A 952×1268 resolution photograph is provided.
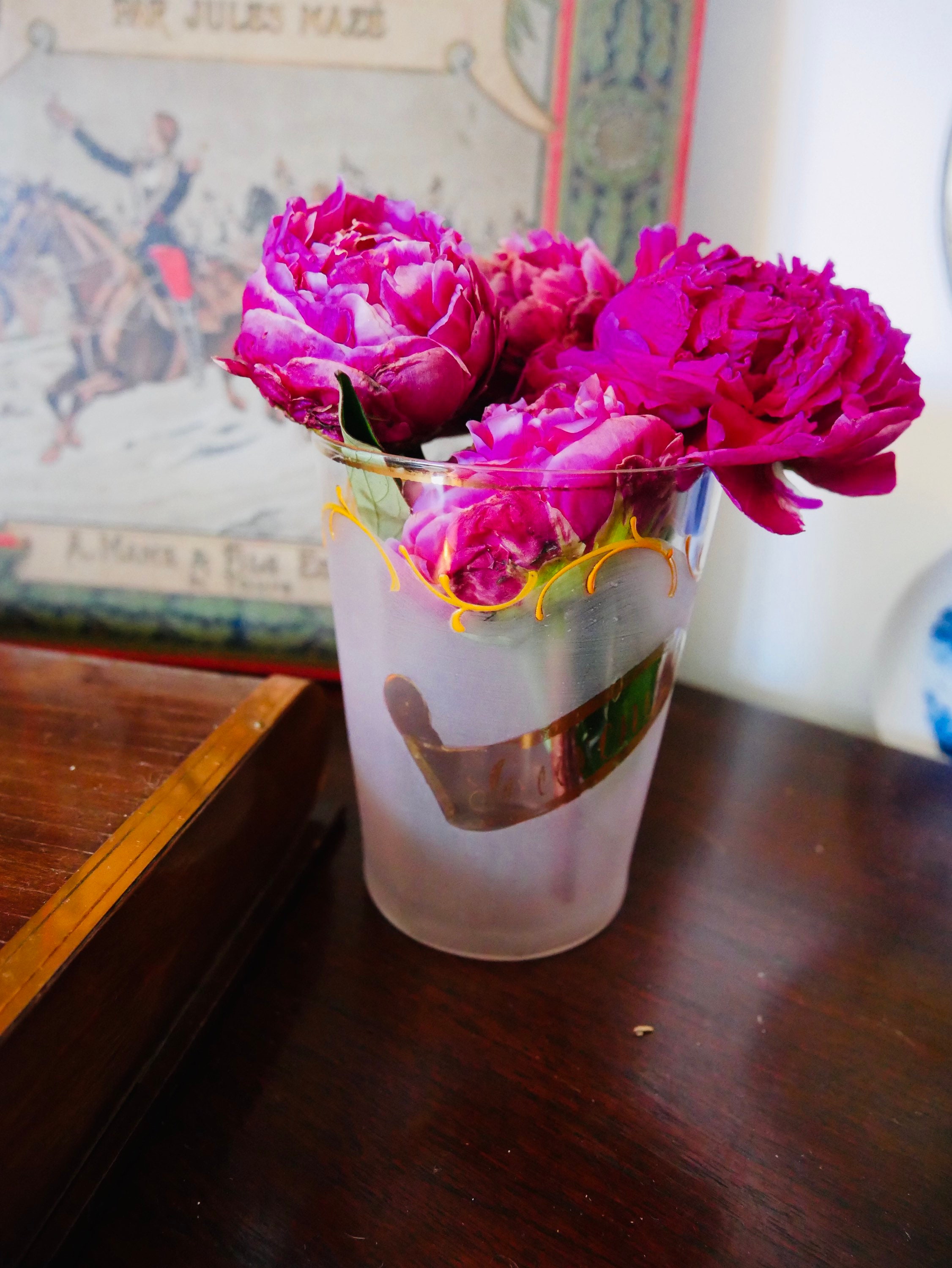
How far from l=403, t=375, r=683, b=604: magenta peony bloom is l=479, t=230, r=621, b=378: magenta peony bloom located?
5cm

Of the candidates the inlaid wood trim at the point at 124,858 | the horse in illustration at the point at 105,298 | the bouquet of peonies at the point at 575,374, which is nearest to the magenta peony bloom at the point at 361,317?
the bouquet of peonies at the point at 575,374

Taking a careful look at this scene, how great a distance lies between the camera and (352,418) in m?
0.27

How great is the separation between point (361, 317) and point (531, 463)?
0.06 meters

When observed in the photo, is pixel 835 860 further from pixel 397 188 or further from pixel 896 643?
pixel 397 188

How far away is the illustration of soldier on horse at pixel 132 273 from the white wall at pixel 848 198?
27 centimetres

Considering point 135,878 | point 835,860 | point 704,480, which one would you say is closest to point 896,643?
point 835,860

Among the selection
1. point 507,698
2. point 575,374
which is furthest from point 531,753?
point 575,374

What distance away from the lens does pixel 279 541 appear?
21.6 inches

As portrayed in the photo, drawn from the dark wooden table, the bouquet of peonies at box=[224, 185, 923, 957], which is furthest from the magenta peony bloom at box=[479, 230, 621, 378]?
the dark wooden table

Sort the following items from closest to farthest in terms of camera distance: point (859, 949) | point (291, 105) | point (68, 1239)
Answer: point (68, 1239) → point (859, 949) → point (291, 105)

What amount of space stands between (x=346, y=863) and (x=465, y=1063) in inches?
4.8

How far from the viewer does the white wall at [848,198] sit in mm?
442

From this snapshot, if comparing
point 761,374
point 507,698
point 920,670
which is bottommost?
point 920,670

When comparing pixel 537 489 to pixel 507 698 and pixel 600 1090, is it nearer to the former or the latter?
pixel 507 698
